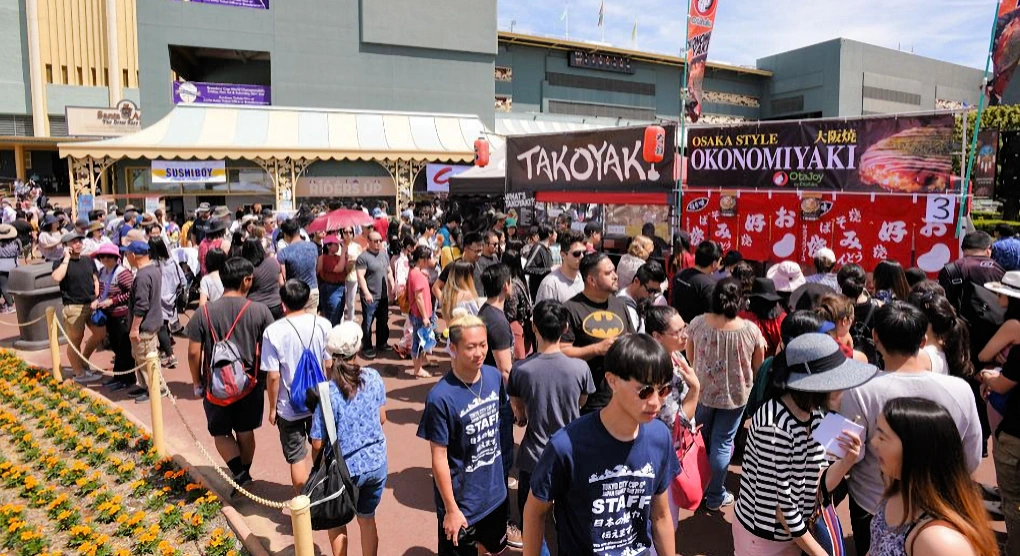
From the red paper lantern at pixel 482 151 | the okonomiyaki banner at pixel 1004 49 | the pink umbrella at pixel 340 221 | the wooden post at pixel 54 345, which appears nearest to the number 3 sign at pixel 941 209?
the okonomiyaki banner at pixel 1004 49

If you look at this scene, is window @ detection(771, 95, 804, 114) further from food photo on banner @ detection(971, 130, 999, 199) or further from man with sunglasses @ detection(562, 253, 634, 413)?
man with sunglasses @ detection(562, 253, 634, 413)

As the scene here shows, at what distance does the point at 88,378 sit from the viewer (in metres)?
7.69

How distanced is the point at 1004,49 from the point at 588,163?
5.61m

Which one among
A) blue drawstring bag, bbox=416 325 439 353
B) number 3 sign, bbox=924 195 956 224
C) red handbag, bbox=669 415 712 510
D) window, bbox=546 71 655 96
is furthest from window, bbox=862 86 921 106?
red handbag, bbox=669 415 712 510

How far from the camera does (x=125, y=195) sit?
21.4 metres

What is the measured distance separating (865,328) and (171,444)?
6.05 metres

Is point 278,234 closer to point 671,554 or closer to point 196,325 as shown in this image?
point 196,325

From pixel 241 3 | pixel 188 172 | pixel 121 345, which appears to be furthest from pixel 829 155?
pixel 241 3

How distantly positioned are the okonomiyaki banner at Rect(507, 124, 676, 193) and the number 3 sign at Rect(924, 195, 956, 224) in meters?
3.21

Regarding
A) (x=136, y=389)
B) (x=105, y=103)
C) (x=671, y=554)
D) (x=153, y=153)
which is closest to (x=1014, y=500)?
(x=671, y=554)

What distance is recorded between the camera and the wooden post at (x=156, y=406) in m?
5.37

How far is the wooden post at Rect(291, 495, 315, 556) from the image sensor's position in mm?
3066

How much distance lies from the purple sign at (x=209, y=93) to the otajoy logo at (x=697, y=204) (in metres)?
21.8

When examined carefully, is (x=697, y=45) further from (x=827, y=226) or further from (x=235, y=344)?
(x=235, y=344)
